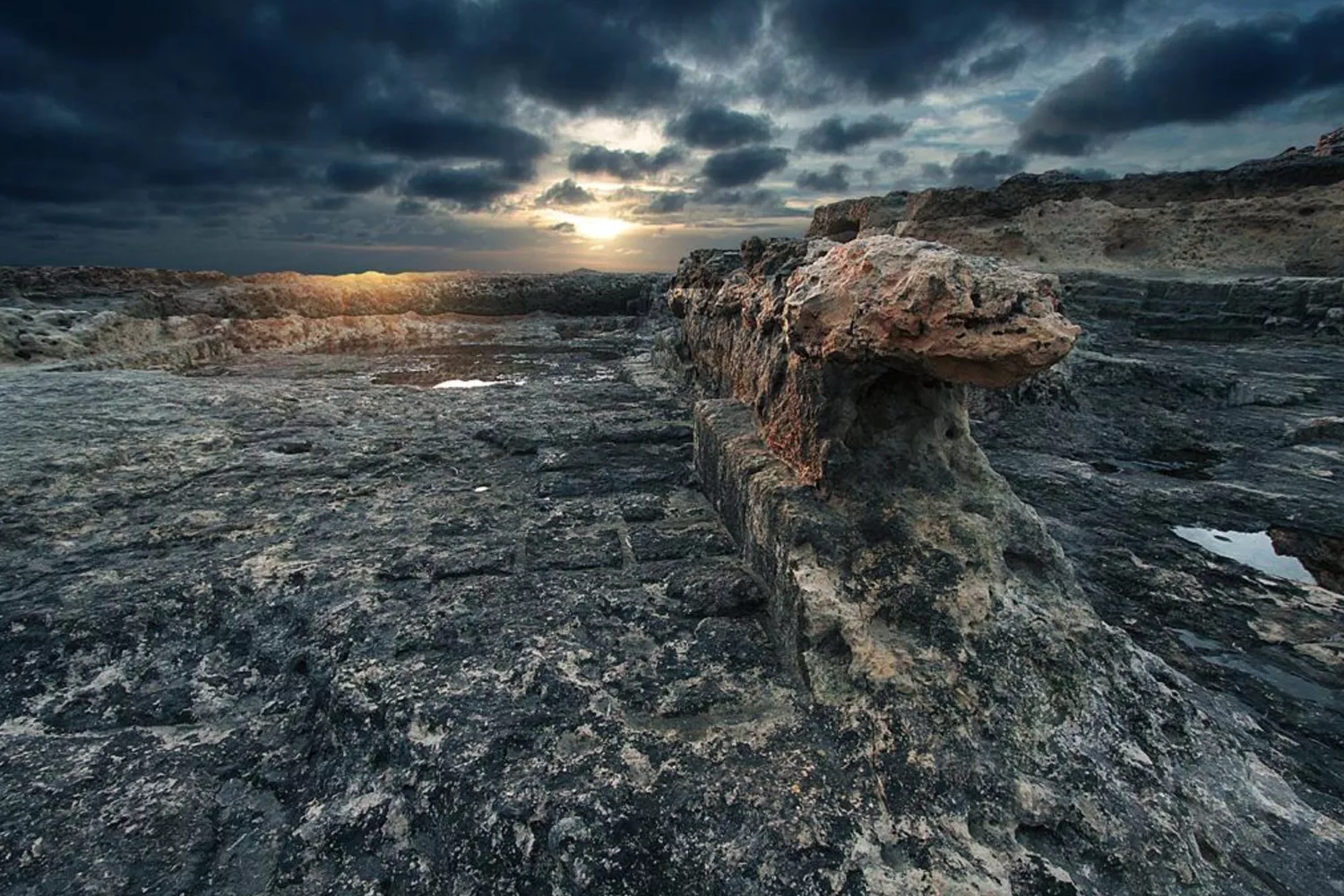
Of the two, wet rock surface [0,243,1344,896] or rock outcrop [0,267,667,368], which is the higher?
rock outcrop [0,267,667,368]

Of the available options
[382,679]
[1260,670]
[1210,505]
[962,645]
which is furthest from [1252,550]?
[382,679]

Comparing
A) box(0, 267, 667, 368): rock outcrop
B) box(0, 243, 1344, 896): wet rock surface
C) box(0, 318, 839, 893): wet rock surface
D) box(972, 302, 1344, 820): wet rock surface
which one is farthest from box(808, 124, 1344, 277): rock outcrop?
box(0, 318, 839, 893): wet rock surface

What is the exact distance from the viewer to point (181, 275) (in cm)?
1195

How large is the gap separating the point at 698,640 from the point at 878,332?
1047 millimetres

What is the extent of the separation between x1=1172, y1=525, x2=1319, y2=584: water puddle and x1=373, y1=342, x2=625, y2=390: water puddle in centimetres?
403

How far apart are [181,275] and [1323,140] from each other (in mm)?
27683

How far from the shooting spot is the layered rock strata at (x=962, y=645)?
155 cm

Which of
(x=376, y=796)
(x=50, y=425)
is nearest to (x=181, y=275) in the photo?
(x=50, y=425)

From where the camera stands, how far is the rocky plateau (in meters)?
1.58

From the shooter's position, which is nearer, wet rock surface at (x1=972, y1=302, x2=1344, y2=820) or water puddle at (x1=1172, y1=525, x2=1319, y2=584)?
wet rock surface at (x1=972, y1=302, x2=1344, y2=820)

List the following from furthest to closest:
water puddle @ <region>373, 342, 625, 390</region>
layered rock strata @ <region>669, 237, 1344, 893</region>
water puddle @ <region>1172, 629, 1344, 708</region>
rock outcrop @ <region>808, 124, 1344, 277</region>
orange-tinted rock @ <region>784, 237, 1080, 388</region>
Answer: rock outcrop @ <region>808, 124, 1344, 277</region> → water puddle @ <region>373, 342, 625, 390</region> → water puddle @ <region>1172, 629, 1344, 708</region> → orange-tinted rock @ <region>784, 237, 1080, 388</region> → layered rock strata @ <region>669, 237, 1344, 893</region>

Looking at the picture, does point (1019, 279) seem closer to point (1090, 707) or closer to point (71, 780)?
point (1090, 707)

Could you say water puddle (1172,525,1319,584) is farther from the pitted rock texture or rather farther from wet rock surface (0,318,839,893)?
wet rock surface (0,318,839,893)

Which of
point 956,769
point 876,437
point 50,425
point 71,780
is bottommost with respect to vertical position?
point 71,780
